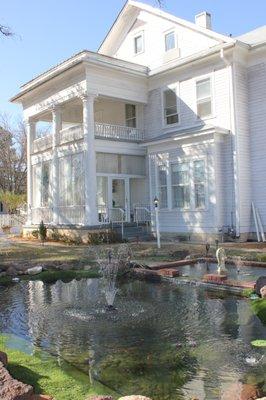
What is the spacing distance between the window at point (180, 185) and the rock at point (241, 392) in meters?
16.3

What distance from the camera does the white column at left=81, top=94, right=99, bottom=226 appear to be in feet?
68.8

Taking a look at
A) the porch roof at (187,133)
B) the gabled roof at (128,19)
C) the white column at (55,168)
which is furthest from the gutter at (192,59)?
the white column at (55,168)

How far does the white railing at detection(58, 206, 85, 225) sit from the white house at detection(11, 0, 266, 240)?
8 centimetres

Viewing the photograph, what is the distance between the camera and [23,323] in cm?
730

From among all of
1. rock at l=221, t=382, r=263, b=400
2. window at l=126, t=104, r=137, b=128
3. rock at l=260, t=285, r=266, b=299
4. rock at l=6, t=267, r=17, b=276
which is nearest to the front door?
window at l=126, t=104, r=137, b=128

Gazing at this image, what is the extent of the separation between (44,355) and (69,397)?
1527 millimetres

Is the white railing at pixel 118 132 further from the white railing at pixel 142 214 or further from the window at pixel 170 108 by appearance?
the white railing at pixel 142 214

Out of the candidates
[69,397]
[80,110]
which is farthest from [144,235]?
[69,397]

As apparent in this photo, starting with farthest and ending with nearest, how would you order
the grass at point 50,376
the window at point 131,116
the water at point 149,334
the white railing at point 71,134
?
the window at point 131,116, the white railing at point 71,134, the water at point 149,334, the grass at point 50,376

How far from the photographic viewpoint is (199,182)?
20109 mm

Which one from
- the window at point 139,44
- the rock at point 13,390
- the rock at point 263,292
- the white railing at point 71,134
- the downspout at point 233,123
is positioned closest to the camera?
the rock at point 13,390

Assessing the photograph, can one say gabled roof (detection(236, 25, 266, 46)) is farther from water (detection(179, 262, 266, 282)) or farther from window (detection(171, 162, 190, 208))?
water (detection(179, 262, 266, 282))

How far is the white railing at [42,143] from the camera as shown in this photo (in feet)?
84.0

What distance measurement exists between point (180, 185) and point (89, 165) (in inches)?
168
